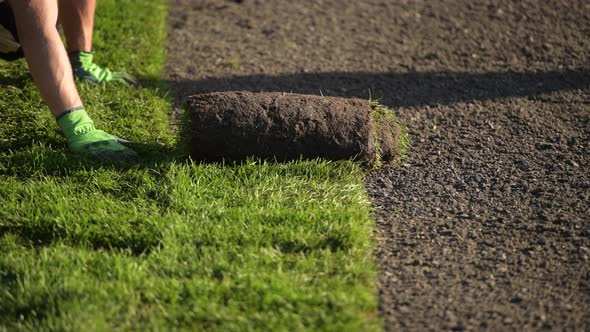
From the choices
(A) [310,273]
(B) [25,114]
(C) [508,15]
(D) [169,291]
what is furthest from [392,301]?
(C) [508,15]

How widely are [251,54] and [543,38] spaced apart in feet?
7.97

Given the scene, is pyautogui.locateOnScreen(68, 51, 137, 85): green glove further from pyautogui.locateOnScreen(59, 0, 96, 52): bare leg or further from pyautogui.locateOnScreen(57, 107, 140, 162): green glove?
pyautogui.locateOnScreen(57, 107, 140, 162): green glove

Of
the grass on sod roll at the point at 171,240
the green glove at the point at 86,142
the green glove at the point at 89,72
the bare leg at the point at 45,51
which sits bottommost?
the grass on sod roll at the point at 171,240

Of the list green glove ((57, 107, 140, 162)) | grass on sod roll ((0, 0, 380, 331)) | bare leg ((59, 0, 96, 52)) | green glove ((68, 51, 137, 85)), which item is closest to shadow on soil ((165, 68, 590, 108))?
green glove ((68, 51, 137, 85))

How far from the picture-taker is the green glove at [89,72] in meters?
5.27

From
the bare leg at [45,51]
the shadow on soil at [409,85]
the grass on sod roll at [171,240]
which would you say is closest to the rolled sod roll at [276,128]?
the grass on sod roll at [171,240]

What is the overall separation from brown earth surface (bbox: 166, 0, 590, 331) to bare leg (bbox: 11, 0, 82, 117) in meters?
1.28

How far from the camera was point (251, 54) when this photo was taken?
607cm

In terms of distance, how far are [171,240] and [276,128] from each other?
3.13 ft

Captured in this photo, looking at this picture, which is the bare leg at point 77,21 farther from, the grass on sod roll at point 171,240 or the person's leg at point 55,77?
the person's leg at point 55,77

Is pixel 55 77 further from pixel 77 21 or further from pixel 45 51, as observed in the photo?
pixel 77 21

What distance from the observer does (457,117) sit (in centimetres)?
503

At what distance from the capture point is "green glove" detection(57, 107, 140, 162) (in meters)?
4.18

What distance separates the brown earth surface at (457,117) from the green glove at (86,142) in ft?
4.01
